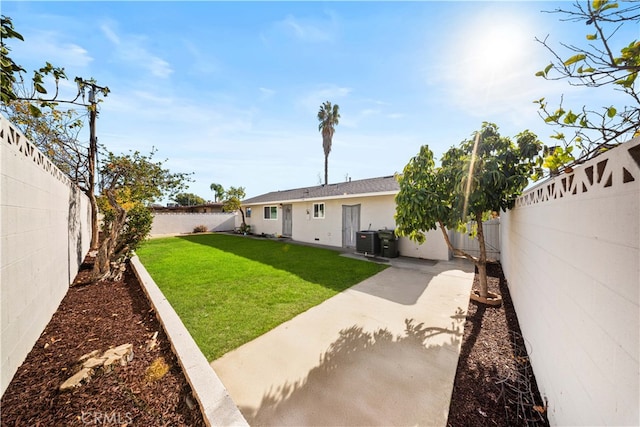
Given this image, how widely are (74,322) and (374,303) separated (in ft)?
16.2

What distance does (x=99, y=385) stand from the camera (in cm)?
222

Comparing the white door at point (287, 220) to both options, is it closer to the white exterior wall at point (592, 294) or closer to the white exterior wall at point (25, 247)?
the white exterior wall at point (25, 247)

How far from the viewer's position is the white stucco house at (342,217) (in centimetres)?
936

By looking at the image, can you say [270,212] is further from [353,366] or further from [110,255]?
[353,366]

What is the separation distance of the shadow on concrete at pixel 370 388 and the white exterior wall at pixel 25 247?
99.2 inches

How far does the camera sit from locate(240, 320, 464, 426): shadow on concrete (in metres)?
2.05

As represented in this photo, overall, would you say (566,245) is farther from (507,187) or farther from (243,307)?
(243,307)

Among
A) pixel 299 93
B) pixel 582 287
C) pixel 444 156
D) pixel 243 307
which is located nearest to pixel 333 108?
pixel 299 93

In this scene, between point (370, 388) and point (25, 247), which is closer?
point (370, 388)

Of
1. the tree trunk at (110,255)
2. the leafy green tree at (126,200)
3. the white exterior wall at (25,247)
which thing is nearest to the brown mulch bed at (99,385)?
the white exterior wall at (25,247)

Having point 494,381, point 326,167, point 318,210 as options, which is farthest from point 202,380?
point 326,167

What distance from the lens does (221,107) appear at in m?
7.94

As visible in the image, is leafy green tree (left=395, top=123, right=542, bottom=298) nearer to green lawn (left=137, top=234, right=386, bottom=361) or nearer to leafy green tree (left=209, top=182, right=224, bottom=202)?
green lawn (left=137, top=234, right=386, bottom=361)

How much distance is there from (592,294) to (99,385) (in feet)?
13.1
